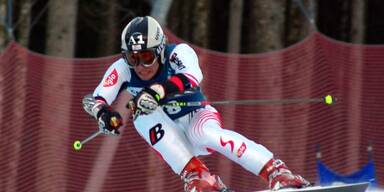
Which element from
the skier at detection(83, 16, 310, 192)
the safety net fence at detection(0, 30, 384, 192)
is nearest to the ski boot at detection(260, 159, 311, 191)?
the skier at detection(83, 16, 310, 192)

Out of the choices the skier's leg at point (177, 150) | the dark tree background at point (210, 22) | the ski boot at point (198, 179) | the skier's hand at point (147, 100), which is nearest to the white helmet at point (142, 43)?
the skier's hand at point (147, 100)

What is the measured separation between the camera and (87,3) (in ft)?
48.5

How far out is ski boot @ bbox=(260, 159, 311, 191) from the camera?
20.4 ft

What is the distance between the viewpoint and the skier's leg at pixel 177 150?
6488 millimetres

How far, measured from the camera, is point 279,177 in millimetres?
6250

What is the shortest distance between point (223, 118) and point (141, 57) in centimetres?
223

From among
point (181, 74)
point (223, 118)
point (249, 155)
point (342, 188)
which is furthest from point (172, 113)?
point (223, 118)

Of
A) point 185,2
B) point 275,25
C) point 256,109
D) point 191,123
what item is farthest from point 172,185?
point 185,2

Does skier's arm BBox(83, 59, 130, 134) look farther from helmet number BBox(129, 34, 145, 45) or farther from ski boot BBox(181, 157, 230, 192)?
ski boot BBox(181, 157, 230, 192)

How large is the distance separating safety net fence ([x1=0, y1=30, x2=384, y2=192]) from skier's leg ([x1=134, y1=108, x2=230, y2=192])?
4.89ft

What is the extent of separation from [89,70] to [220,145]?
2265 mm

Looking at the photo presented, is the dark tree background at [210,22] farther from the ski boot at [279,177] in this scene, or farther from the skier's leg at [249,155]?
the ski boot at [279,177]

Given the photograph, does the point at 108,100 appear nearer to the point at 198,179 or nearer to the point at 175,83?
the point at 175,83

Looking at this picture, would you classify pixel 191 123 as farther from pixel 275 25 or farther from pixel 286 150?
pixel 275 25
